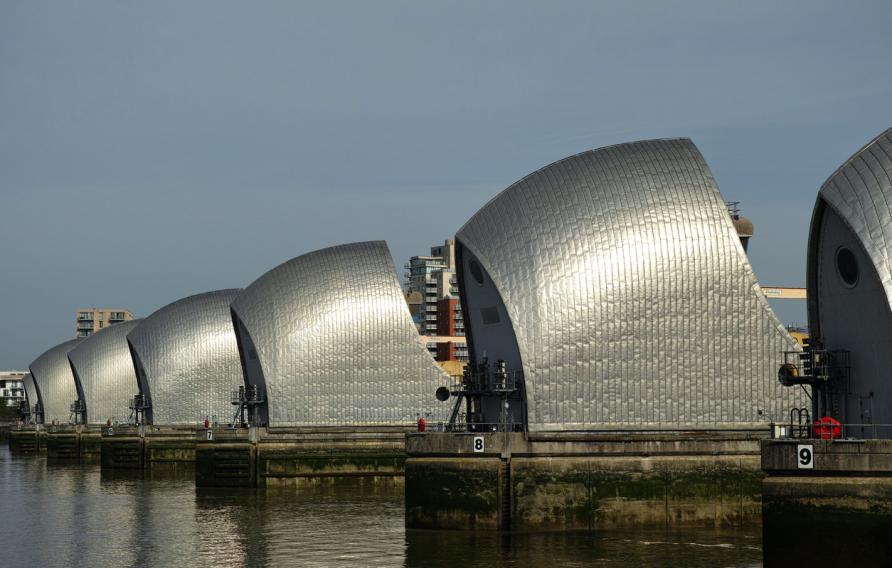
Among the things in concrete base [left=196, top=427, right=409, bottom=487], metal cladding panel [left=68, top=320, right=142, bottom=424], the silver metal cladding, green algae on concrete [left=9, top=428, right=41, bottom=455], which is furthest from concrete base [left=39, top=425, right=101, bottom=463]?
the silver metal cladding

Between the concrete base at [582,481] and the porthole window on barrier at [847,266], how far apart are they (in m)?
8.44

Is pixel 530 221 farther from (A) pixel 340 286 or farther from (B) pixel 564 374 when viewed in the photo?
(A) pixel 340 286

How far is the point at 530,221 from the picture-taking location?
48281mm

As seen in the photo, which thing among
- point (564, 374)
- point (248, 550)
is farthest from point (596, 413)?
point (248, 550)

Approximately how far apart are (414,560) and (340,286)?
98.9ft

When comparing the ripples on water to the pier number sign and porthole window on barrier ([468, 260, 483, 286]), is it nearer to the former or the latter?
the pier number sign

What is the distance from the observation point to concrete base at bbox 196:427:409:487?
62500 millimetres

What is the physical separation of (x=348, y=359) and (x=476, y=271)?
16805 millimetres

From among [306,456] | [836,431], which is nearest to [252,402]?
[306,456]

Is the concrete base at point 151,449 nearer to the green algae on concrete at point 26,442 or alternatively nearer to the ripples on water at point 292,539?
the ripples on water at point 292,539

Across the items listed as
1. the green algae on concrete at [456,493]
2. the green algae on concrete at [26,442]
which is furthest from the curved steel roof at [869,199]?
the green algae on concrete at [26,442]

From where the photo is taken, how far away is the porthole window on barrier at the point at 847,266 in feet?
121

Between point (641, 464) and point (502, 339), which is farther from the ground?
point (502, 339)

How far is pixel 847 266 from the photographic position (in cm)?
3722
